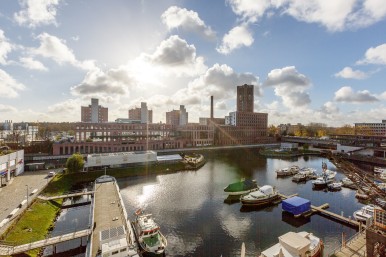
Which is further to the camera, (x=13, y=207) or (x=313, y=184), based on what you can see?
(x=313, y=184)

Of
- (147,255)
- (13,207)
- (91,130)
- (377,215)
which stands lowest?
(147,255)

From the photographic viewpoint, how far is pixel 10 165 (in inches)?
2160

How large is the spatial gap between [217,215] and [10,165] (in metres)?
56.8

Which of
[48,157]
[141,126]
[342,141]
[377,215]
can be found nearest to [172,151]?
[141,126]

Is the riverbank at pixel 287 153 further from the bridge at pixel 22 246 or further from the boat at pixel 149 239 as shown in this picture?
the bridge at pixel 22 246

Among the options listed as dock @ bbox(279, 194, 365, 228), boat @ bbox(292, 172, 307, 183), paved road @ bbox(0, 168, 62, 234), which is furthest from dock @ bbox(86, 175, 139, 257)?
boat @ bbox(292, 172, 307, 183)

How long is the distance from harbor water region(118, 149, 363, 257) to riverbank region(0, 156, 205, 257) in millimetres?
7520

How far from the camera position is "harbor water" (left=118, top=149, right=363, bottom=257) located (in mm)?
30781

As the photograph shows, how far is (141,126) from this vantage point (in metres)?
123

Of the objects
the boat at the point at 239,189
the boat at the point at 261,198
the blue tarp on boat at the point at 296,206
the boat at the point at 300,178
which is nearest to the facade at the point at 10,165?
the boat at the point at 239,189

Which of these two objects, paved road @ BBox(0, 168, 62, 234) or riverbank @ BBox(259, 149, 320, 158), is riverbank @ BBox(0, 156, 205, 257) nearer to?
paved road @ BBox(0, 168, 62, 234)

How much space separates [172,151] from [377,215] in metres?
96.4

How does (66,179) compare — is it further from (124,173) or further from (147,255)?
(147,255)

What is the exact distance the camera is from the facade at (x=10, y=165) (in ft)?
166
